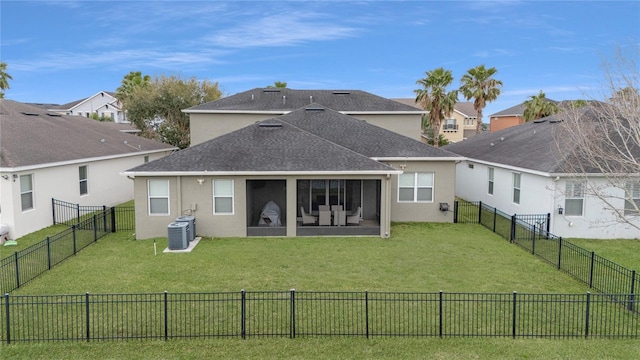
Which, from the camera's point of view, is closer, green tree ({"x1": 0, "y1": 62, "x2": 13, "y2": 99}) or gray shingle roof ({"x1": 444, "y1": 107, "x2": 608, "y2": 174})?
gray shingle roof ({"x1": 444, "y1": 107, "x2": 608, "y2": 174})

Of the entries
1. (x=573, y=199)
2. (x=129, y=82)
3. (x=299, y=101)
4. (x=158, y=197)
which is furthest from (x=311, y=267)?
(x=129, y=82)

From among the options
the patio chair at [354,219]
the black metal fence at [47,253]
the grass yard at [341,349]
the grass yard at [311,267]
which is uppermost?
the patio chair at [354,219]

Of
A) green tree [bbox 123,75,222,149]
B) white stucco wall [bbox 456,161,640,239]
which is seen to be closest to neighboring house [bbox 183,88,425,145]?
white stucco wall [bbox 456,161,640,239]

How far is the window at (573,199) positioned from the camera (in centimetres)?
1703

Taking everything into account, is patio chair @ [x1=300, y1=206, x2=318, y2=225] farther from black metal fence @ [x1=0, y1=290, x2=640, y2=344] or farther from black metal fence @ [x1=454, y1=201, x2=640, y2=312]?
black metal fence @ [x1=0, y1=290, x2=640, y2=344]

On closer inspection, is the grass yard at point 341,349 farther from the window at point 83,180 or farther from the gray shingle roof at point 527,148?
the window at point 83,180

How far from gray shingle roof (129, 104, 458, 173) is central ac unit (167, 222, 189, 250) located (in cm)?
264

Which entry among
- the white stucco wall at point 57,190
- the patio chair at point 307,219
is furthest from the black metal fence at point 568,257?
the white stucco wall at point 57,190

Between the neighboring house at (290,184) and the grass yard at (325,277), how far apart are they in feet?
3.22

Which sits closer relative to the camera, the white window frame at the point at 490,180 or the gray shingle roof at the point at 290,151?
the gray shingle roof at the point at 290,151

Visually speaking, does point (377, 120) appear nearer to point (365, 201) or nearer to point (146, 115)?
point (365, 201)

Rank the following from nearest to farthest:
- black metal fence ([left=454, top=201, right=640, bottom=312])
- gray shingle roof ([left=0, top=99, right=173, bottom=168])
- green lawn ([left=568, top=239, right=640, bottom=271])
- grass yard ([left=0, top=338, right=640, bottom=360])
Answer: grass yard ([left=0, top=338, right=640, bottom=360]), black metal fence ([left=454, top=201, right=640, bottom=312]), green lawn ([left=568, top=239, right=640, bottom=271]), gray shingle roof ([left=0, top=99, right=173, bottom=168])

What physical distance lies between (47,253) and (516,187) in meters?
19.1

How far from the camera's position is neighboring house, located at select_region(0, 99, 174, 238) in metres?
16.5
